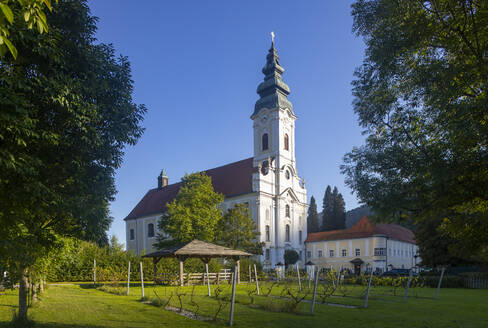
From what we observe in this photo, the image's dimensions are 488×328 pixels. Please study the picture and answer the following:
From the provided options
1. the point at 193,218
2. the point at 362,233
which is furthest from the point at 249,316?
the point at 362,233

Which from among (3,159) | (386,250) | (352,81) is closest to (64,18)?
(3,159)

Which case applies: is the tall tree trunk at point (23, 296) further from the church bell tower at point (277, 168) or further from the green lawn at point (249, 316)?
the church bell tower at point (277, 168)

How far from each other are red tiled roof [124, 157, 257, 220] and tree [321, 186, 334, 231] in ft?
98.8

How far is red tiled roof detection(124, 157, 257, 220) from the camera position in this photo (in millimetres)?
58688

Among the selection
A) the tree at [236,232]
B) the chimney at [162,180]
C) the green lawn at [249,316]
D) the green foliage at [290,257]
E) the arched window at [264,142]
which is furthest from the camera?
the chimney at [162,180]

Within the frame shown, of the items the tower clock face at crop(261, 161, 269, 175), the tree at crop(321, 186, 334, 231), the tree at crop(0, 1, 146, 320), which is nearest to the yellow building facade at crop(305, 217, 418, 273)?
the tower clock face at crop(261, 161, 269, 175)

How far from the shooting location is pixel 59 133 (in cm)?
905

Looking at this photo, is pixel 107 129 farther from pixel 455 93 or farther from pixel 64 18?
pixel 455 93

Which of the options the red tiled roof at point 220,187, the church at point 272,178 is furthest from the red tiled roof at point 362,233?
the red tiled roof at point 220,187

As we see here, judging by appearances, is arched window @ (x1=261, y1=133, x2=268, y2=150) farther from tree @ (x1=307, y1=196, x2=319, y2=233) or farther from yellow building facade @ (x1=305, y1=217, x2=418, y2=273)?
tree @ (x1=307, y1=196, x2=319, y2=233)

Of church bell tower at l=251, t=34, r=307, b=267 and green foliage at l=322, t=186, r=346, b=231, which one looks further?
green foliage at l=322, t=186, r=346, b=231

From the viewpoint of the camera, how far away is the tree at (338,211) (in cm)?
8244

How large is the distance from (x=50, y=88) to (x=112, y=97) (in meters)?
2.49

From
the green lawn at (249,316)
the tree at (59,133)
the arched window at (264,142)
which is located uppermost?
the arched window at (264,142)
